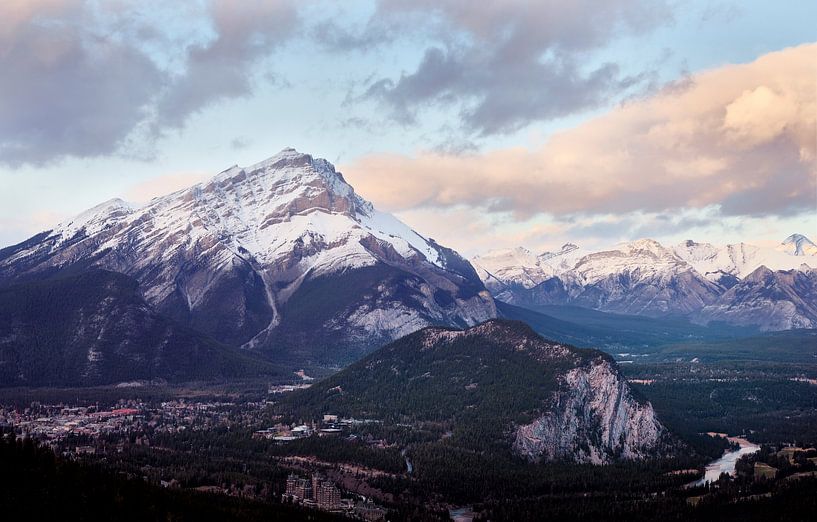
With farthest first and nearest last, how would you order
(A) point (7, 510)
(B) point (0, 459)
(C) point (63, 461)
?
(C) point (63, 461), (B) point (0, 459), (A) point (7, 510)

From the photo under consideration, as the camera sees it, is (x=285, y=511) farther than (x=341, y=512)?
No

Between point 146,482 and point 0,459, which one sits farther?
point 146,482

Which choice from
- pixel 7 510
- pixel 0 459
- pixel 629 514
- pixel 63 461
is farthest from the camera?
pixel 629 514

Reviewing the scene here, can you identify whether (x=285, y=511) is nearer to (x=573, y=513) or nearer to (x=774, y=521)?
(x=573, y=513)

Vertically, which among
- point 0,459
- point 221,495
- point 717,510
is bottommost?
point 717,510

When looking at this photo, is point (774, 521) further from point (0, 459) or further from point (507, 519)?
point (0, 459)

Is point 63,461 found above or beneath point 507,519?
above

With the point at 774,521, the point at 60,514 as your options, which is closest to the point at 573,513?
the point at 774,521

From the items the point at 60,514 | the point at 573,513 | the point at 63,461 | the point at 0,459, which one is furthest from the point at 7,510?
the point at 573,513

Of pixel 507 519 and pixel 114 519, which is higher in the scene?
pixel 114 519
